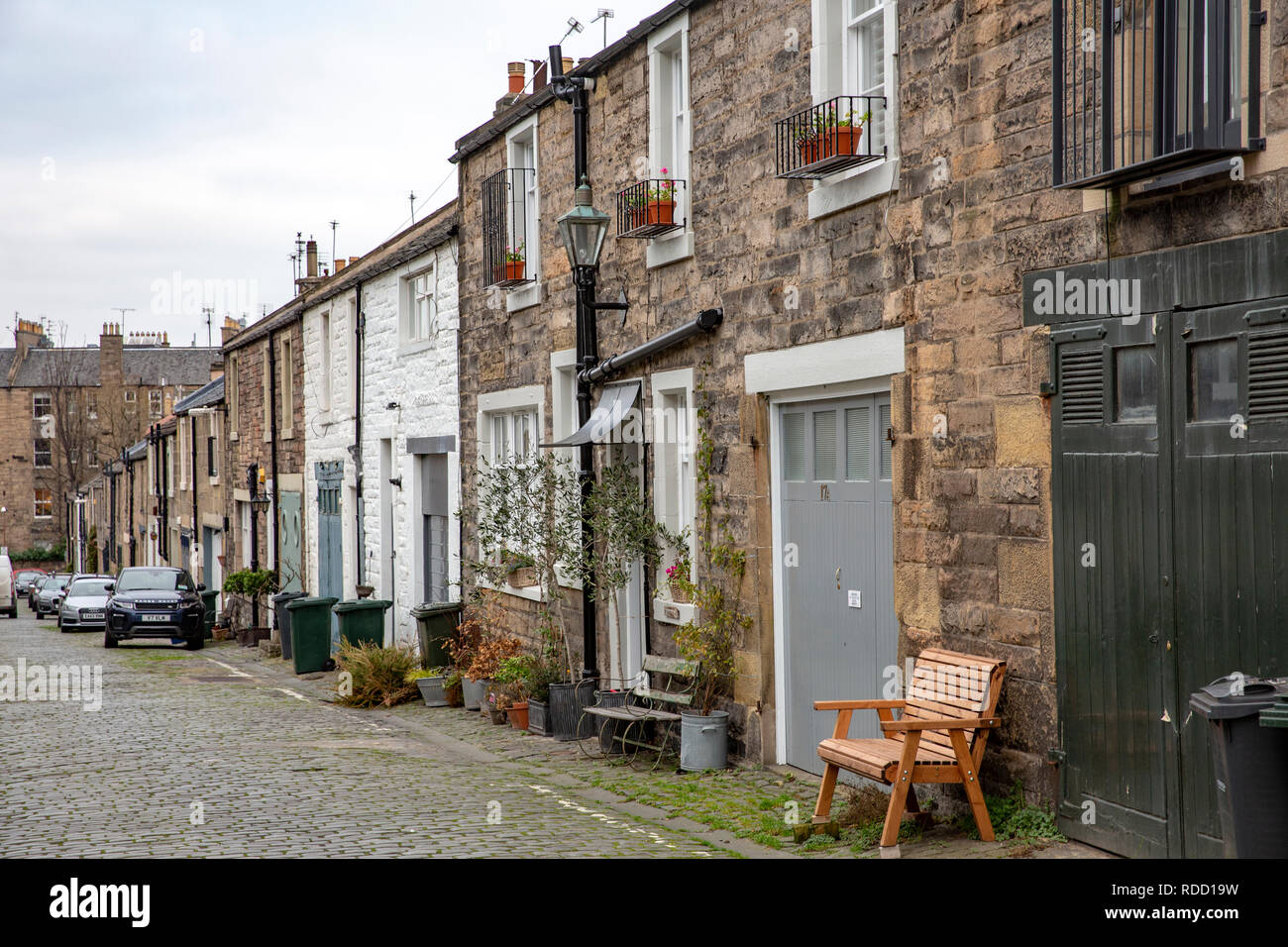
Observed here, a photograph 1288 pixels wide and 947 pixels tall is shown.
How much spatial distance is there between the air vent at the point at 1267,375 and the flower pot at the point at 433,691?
11.1m

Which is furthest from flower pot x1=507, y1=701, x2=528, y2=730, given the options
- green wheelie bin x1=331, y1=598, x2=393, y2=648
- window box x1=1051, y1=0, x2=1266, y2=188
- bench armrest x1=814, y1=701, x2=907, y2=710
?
window box x1=1051, y1=0, x2=1266, y2=188

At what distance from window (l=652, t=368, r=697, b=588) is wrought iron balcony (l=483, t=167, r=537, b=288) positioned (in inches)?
138

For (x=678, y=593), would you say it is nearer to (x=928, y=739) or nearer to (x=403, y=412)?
(x=928, y=739)

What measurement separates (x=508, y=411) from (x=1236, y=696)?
37.4 ft

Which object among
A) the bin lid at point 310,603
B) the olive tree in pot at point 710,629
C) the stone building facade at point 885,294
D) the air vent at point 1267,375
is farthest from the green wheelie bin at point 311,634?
Result: the air vent at point 1267,375

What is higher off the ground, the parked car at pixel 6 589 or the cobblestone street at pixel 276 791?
the cobblestone street at pixel 276 791

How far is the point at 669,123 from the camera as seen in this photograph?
1188 centimetres

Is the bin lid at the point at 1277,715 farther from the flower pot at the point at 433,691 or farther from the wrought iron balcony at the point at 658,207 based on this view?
the flower pot at the point at 433,691

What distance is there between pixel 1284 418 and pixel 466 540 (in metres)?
12.0

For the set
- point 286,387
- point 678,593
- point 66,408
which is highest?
point 66,408

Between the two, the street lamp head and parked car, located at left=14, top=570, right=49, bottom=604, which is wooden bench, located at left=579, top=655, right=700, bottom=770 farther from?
parked car, located at left=14, top=570, right=49, bottom=604

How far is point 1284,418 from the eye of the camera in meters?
5.82

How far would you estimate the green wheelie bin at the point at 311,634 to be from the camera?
19.9m

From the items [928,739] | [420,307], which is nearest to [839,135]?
[928,739]
